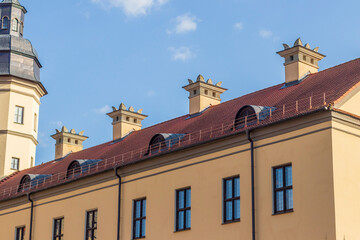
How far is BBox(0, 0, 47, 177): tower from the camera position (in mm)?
49312

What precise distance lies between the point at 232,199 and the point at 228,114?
545cm

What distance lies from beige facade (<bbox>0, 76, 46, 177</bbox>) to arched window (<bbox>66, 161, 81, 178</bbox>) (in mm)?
11819

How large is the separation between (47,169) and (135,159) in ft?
39.1

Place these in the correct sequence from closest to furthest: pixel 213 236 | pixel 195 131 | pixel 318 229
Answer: pixel 318 229 < pixel 213 236 < pixel 195 131

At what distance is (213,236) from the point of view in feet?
95.8

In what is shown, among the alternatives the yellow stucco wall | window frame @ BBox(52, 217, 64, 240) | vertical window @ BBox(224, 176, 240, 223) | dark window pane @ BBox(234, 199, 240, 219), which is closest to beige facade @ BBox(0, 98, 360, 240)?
the yellow stucco wall

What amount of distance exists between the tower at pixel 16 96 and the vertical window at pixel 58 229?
39.0ft

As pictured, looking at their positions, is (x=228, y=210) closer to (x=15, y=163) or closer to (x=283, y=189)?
(x=283, y=189)

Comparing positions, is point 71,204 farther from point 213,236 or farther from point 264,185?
point 264,185

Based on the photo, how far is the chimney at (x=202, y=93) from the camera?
37.6 metres

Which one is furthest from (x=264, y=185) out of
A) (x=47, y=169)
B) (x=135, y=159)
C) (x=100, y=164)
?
(x=47, y=169)

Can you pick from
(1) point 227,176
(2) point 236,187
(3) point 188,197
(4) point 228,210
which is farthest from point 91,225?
(2) point 236,187

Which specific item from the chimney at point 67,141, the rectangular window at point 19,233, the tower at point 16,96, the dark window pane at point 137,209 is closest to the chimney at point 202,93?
the dark window pane at point 137,209

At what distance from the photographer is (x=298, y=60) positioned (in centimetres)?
3322
